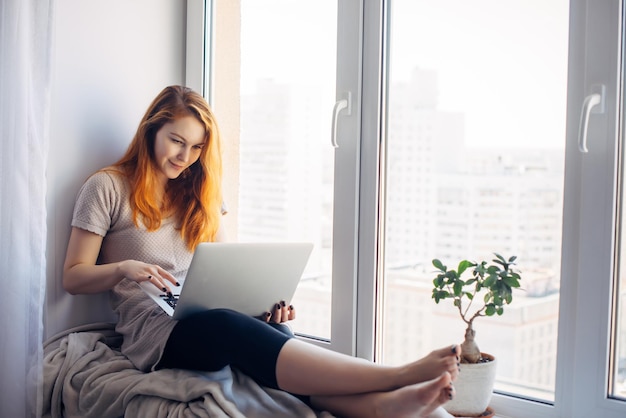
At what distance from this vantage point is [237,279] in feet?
4.98

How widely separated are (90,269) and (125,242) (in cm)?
13

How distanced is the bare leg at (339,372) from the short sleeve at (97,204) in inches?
25.9

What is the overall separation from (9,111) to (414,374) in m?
1.03

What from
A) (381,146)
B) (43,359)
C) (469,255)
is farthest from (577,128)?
(43,359)

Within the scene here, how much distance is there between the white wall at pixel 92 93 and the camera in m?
1.82

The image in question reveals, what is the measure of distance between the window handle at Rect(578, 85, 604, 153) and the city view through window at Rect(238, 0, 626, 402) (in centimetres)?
9

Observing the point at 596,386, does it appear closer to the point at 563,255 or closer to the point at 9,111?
the point at 563,255

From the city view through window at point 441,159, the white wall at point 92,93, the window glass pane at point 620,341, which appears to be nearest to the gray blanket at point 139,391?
the white wall at point 92,93

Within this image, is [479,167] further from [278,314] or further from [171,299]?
[171,299]

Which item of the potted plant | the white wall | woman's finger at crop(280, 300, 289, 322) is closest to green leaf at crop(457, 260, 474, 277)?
the potted plant

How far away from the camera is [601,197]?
4.83 feet

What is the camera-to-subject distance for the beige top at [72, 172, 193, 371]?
1.73 metres

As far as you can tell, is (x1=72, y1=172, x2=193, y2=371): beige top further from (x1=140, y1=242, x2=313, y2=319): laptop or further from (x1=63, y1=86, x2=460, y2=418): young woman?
(x1=140, y1=242, x2=313, y2=319): laptop

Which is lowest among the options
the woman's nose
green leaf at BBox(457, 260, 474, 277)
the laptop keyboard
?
the laptop keyboard
